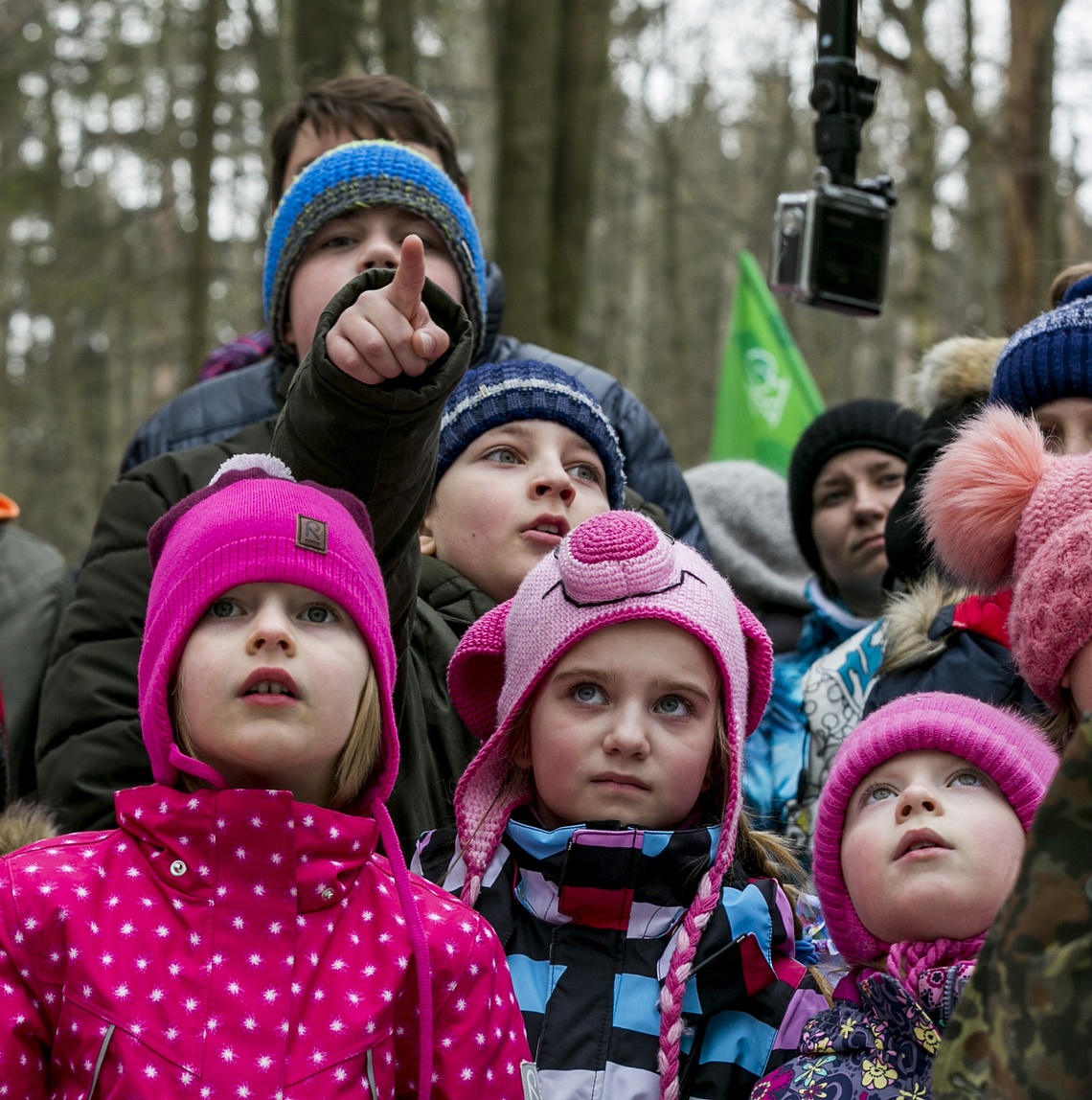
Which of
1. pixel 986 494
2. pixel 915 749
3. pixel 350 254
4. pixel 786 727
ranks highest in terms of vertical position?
pixel 350 254

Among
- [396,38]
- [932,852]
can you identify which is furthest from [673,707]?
[396,38]

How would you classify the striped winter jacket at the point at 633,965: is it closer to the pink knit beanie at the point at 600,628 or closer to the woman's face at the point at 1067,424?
the pink knit beanie at the point at 600,628

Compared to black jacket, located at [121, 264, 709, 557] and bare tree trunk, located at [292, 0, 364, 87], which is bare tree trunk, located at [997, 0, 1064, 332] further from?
black jacket, located at [121, 264, 709, 557]

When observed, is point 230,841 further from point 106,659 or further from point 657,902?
point 106,659

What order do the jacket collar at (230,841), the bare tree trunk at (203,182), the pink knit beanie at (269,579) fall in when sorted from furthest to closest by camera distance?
the bare tree trunk at (203,182) → the pink knit beanie at (269,579) → the jacket collar at (230,841)

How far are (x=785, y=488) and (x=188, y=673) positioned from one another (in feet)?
11.5

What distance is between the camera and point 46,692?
9.89ft

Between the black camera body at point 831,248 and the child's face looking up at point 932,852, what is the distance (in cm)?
227

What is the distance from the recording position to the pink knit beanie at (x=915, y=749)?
7.39ft

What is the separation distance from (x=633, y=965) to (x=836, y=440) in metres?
2.49

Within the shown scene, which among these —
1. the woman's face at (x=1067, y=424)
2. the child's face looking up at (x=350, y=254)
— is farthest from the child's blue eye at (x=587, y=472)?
the woman's face at (x=1067, y=424)

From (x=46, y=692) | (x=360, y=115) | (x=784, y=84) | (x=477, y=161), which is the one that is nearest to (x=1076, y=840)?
(x=46, y=692)

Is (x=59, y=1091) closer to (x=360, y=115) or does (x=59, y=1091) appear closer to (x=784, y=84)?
(x=360, y=115)

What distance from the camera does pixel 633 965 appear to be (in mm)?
2418
